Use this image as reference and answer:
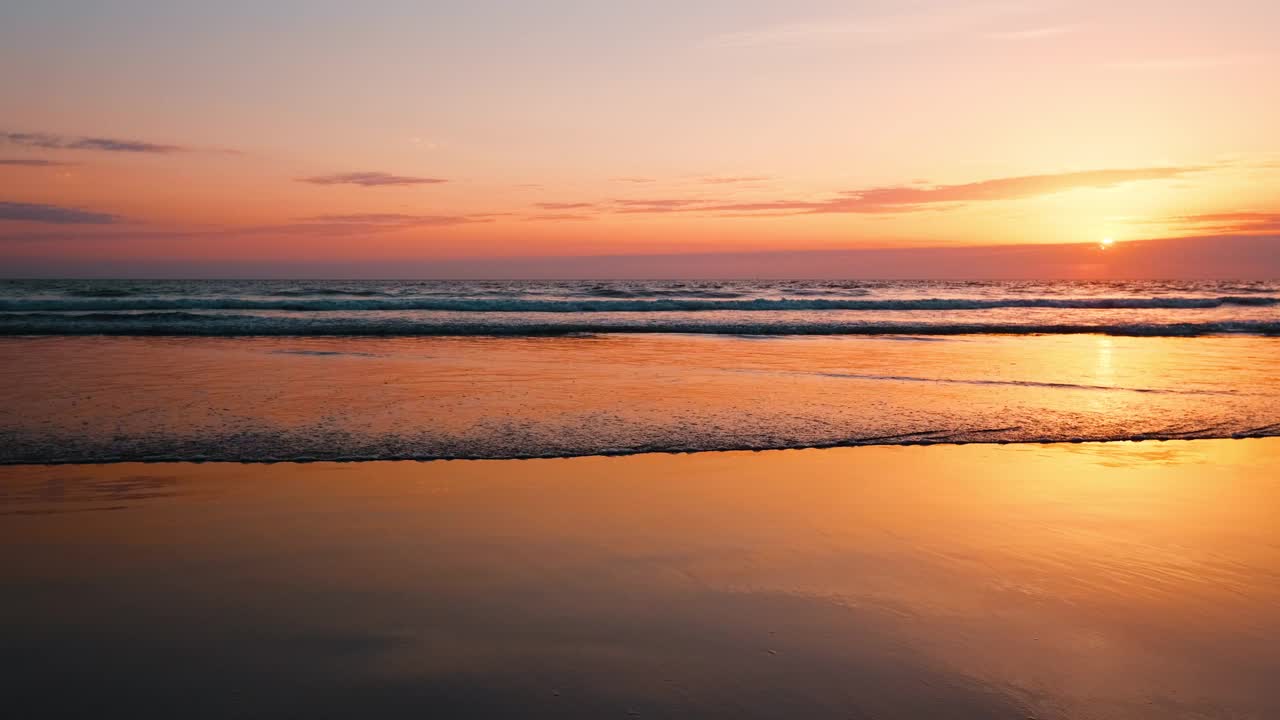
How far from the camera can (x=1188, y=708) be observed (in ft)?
10.1

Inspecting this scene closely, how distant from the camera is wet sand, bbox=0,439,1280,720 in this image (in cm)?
318

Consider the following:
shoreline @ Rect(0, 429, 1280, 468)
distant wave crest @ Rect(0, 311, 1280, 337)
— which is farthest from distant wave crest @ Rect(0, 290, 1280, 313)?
shoreline @ Rect(0, 429, 1280, 468)

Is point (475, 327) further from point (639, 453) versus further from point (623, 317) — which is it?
point (639, 453)

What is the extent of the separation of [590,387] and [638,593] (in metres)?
7.18

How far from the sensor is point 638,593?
4.12m

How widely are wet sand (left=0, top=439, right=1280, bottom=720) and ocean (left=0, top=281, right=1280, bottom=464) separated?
1232mm

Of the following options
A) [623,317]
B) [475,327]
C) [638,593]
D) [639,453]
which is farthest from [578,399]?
[623,317]

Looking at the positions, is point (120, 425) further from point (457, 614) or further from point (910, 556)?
point (910, 556)

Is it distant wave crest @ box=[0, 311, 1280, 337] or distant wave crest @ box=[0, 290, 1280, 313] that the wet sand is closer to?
distant wave crest @ box=[0, 311, 1280, 337]

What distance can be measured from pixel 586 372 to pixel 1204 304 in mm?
34857

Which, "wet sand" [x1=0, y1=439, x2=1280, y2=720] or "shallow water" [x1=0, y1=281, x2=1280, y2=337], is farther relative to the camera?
"shallow water" [x1=0, y1=281, x2=1280, y2=337]

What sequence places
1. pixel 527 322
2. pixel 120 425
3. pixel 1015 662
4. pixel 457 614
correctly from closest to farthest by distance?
pixel 1015 662, pixel 457 614, pixel 120 425, pixel 527 322

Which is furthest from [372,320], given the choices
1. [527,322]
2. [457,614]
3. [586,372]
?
[457,614]

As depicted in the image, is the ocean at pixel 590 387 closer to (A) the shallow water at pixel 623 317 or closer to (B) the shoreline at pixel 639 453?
(B) the shoreline at pixel 639 453
